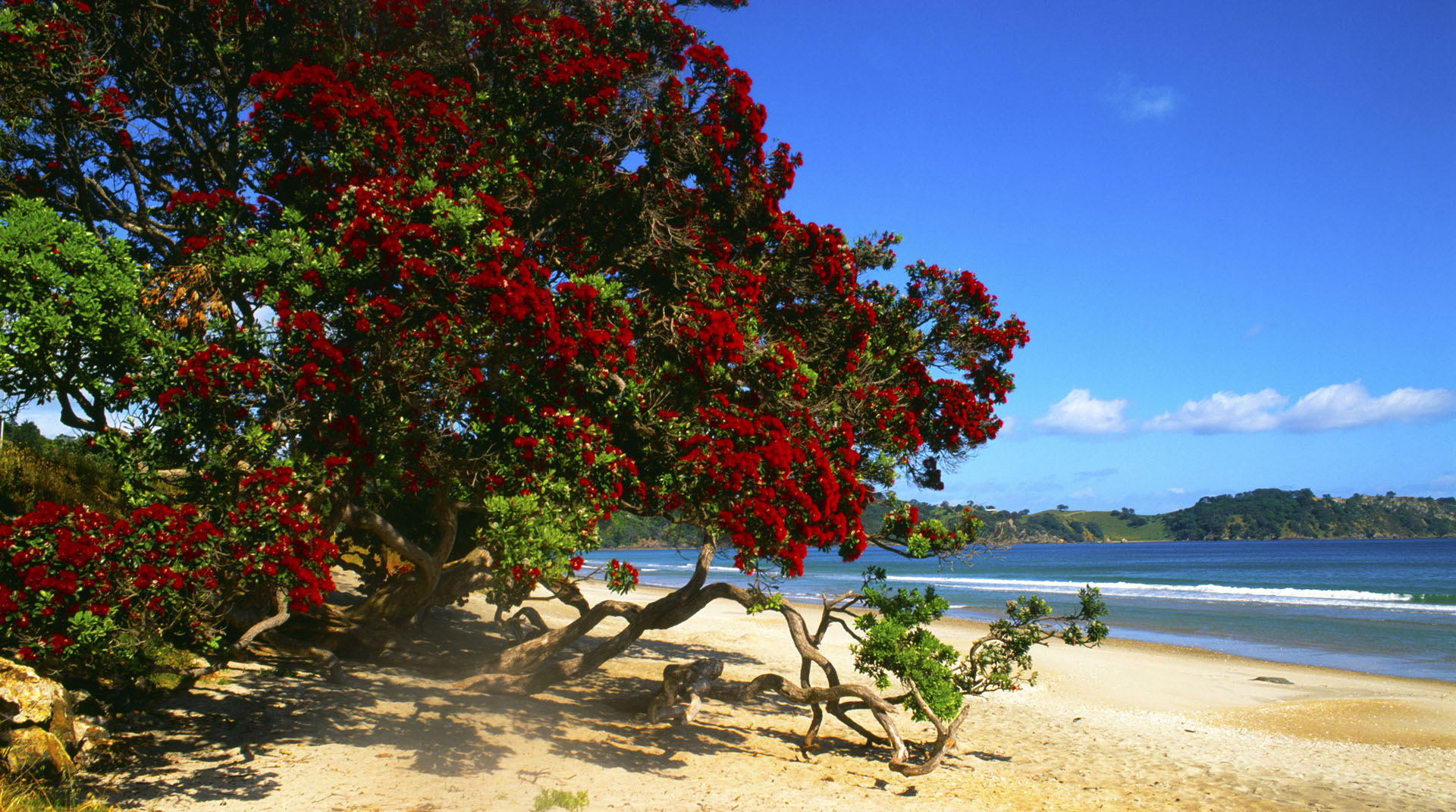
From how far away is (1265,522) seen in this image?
146 m

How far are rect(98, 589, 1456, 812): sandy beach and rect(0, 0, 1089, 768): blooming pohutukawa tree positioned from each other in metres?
0.92

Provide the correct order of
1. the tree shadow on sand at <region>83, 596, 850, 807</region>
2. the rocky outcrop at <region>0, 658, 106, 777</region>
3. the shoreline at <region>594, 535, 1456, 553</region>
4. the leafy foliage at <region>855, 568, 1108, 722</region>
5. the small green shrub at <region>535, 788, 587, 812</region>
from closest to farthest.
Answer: the rocky outcrop at <region>0, 658, 106, 777</region>
the small green shrub at <region>535, 788, 587, 812</region>
the tree shadow on sand at <region>83, 596, 850, 807</region>
the leafy foliage at <region>855, 568, 1108, 722</region>
the shoreline at <region>594, 535, 1456, 553</region>

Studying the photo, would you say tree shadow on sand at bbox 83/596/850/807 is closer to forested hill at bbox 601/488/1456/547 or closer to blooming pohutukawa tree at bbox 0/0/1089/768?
blooming pohutukawa tree at bbox 0/0/1089/768

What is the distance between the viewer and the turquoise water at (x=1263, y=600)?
20844 millimetres

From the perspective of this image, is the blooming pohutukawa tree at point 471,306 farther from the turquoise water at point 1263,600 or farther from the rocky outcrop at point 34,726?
the turquoise water at point 1263,600

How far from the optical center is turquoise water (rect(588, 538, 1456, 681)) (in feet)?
68.4

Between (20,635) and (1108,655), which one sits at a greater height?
(20,635)

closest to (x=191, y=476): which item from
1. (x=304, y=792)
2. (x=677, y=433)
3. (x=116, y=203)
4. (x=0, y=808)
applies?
(x=0, y=808)

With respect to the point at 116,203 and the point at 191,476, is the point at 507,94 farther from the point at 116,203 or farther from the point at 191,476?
the point at 191,476

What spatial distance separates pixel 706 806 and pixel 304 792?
129 inches

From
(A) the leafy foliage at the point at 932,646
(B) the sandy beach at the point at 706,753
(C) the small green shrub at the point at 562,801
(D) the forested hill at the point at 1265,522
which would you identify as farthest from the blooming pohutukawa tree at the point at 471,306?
(D) the forested hill at the point at 1265,522

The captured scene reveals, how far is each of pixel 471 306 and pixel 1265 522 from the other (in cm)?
17583

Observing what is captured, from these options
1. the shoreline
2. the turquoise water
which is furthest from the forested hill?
the turquoise water

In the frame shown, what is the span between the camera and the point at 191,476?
5695 mm
